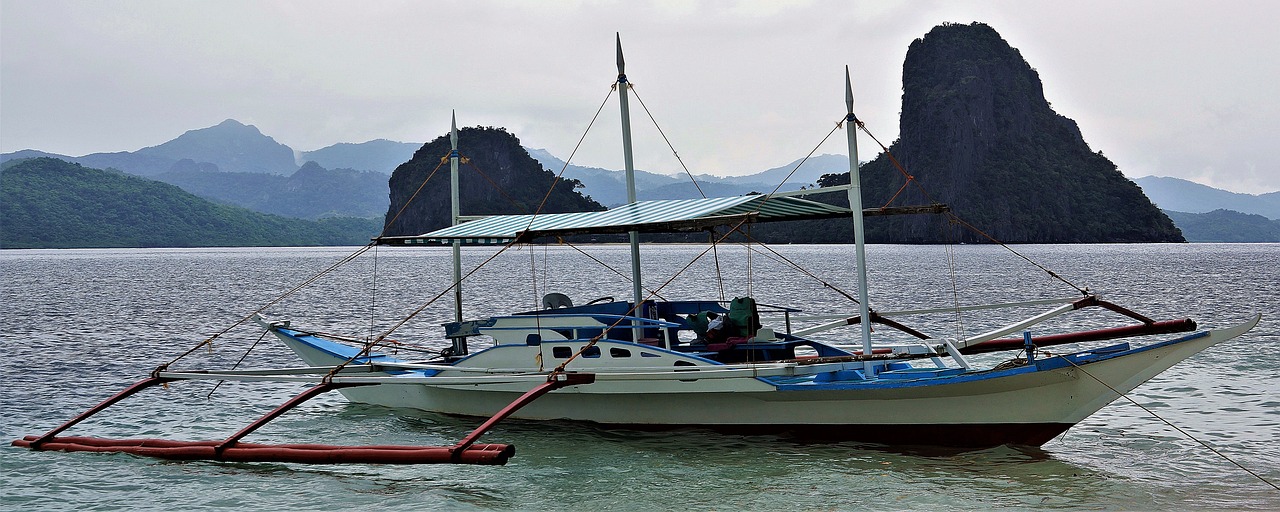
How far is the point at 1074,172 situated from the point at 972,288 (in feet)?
461

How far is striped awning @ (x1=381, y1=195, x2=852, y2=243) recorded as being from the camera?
14750 millimetres

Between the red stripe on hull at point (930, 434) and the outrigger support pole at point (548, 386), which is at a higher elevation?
the outrigger support pole at point (548, 386)

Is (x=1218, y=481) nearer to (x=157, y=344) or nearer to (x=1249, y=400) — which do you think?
(x=1249, y=400)

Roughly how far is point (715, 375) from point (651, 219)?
2640mm

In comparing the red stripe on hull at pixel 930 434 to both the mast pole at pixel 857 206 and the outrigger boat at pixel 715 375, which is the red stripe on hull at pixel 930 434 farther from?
the mast pole at pixel 857 206

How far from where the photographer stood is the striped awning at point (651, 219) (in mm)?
14750

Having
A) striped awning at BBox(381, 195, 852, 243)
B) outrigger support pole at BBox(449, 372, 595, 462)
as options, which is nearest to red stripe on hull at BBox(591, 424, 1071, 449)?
outrigger support pole at BBox(449, 372, 595, 462)

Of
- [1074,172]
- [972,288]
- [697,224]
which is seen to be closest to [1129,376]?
[697,224]

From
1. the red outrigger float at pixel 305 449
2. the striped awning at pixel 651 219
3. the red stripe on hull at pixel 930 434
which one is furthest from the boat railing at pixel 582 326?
the red stripe on hull at pixel 930 434

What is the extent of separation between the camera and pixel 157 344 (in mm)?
31219

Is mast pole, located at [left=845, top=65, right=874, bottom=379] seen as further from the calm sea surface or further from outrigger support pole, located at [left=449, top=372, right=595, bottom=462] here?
outrigger support pole, located at [left=449, top=372, right=595, bottom=462]

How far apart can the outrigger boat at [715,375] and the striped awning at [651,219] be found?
0.14 feet

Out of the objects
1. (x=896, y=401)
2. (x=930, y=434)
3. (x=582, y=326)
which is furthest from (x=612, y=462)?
(x=930, y=434)

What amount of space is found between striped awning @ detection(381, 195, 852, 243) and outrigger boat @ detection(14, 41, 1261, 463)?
42mm
